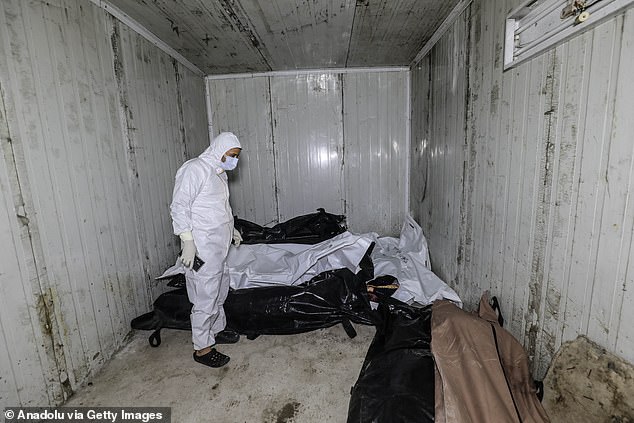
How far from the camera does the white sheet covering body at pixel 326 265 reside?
2.44m

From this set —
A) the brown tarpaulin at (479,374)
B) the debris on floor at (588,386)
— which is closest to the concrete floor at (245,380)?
the brown tarpaulin at (479,374)

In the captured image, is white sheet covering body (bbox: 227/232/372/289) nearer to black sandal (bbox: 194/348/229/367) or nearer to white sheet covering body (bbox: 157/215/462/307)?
white sheet covering body (bbox: 157/215/462/307)

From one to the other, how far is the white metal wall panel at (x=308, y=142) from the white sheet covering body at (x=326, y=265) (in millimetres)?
1112

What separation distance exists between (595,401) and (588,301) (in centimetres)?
35

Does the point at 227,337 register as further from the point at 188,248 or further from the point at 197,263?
the point at 188,248

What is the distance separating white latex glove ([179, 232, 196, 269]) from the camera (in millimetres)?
1925

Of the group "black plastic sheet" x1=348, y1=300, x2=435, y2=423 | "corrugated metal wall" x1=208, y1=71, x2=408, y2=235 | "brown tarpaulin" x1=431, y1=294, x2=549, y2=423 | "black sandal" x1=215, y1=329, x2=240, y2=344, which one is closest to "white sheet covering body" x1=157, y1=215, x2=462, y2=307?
"black sandal" x1=215, y1=329, x2=240, y2=344

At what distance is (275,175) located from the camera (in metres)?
3.88

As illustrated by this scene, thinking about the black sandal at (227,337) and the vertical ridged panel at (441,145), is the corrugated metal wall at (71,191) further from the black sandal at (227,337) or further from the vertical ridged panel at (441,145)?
the vertical ridged panel at (441,145)

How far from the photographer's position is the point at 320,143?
3.81 metres

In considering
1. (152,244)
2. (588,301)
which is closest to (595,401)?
(588,301)

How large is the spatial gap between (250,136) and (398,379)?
3.18 metres

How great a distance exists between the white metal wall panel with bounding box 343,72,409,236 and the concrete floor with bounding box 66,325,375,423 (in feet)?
6.28

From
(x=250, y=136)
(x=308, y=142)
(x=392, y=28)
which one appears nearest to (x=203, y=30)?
(x=250, y=136)
